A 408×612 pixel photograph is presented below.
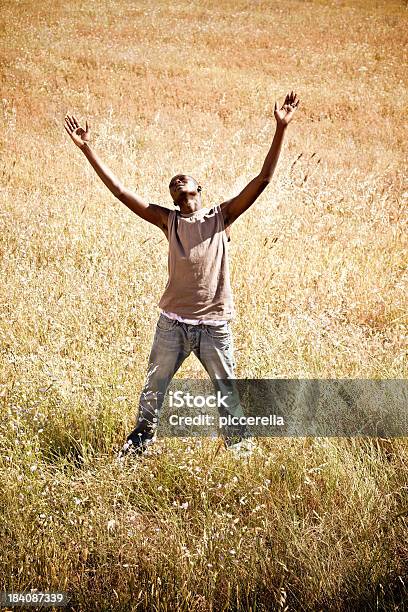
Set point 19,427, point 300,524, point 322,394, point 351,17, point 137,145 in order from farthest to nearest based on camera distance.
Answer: point 351,17, point 137,145, point 322,394, point 19,427, point 300,524

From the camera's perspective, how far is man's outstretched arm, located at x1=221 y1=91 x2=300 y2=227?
2566mm

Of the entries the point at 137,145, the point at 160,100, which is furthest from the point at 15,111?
the point at 160,100

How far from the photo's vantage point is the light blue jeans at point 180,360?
2.67m

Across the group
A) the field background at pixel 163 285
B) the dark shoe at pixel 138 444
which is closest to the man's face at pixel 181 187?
the field background at pixel 163 285

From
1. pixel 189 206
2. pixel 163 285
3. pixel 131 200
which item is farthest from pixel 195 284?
pixel 163 285

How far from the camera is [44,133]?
27.3 ft

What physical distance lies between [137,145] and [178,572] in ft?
22.7

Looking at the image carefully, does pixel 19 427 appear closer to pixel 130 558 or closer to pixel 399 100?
pixel 130 558

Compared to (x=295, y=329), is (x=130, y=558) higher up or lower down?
lower down

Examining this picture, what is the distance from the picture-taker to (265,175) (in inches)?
101

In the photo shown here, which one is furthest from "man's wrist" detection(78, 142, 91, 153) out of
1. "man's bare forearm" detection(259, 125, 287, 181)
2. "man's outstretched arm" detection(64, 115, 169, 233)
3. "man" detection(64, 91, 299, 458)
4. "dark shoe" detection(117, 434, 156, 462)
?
"dark shoe" detection(117, 434, 156, 462)

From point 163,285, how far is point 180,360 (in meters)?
1.92

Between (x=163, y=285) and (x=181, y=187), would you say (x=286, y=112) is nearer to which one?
(x=181, y=187)

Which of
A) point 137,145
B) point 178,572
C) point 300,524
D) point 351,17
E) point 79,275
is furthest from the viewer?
point 351,17
